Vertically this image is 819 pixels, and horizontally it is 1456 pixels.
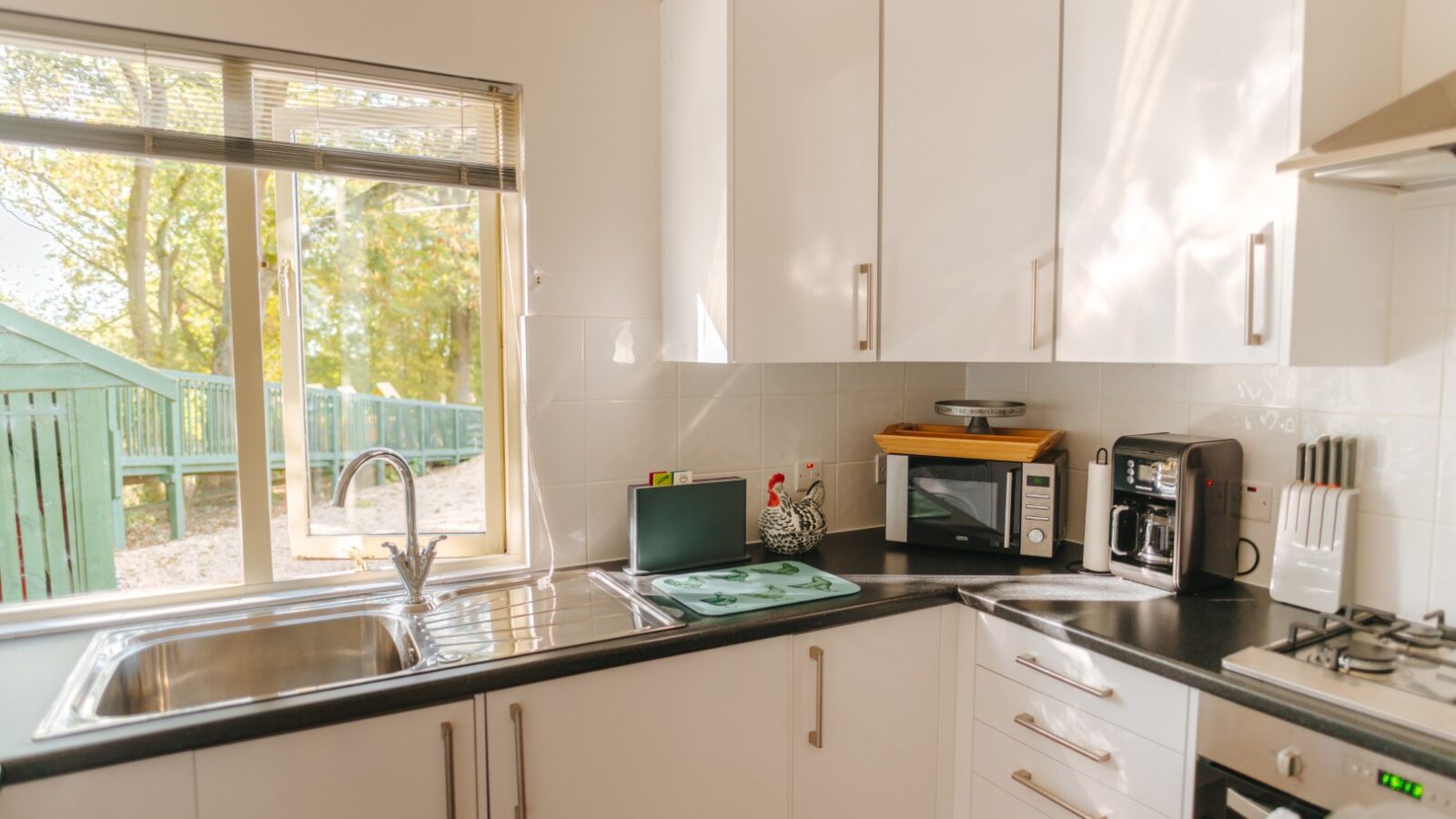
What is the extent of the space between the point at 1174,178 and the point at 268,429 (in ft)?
6.28

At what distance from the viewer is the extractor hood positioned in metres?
1.18

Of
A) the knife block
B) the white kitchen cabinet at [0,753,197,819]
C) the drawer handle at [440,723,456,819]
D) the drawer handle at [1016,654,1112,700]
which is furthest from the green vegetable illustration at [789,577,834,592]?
the white kitchen cabinet at [0,753,197,819]

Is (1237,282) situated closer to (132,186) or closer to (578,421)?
(578,421)

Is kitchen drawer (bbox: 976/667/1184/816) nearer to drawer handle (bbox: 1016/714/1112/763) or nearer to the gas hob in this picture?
drawer handle (bbox: 1016/714/1112/763)

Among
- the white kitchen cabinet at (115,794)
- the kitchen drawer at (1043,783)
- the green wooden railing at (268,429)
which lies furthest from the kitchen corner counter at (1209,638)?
the white kitchen cabinet at (115,794)

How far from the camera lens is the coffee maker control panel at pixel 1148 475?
1.70 m

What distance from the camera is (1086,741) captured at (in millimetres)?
1525

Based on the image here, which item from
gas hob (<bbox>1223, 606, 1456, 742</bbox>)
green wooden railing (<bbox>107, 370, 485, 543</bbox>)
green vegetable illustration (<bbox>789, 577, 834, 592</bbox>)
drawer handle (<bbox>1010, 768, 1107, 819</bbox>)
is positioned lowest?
drawer handle (<bbox>1010, 768, 1107, 819</bbox>)

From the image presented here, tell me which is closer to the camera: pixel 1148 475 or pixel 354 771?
pixel 354 771

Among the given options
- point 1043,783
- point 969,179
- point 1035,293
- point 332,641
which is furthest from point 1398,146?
point 332,641

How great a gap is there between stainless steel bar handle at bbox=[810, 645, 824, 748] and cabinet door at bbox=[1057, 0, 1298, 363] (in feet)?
2.73

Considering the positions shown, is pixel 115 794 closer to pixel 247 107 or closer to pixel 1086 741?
pixel 247 107

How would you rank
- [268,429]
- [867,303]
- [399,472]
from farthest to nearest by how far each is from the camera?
[867,303], [268,429], [399,472]

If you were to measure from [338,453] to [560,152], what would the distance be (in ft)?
2.83
